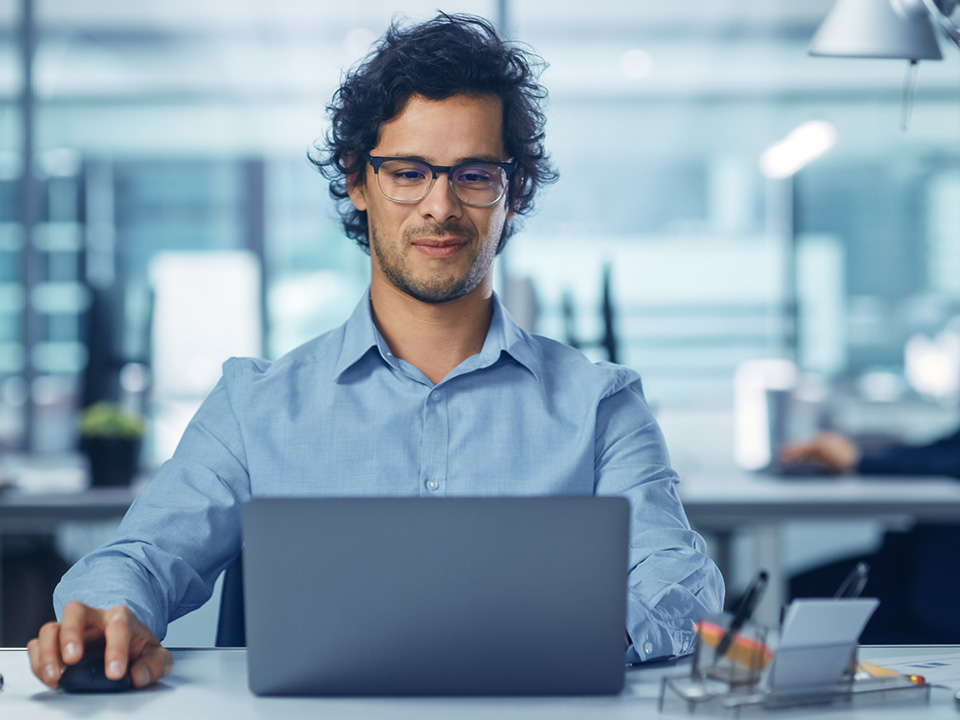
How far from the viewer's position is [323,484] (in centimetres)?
164

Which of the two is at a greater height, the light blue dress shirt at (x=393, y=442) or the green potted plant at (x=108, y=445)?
the light blue dress shirt at (x=393, y=442)

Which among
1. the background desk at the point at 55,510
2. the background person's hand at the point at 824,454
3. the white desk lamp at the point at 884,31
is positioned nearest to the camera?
the white desk lamp at the point at 884,31

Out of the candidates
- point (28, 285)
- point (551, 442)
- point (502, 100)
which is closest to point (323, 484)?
point (551, 442)

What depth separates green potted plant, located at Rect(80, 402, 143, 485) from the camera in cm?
335

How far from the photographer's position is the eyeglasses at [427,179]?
166 cm

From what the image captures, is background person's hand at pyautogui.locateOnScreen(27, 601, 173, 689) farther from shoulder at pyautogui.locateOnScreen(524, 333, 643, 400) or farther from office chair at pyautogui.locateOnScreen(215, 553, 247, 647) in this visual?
shoulder at pyautogui.locateOnScreen(524, 333, 643, 400)

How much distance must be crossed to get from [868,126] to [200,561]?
14.2ft

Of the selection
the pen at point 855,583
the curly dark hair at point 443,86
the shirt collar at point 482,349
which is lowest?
the pen at point 855,583

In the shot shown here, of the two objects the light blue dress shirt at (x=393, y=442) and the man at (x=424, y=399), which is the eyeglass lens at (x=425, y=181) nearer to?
the man at (x=424, y=399)

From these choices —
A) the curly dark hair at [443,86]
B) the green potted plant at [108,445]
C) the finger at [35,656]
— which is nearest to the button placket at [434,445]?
the curly dark hair at [443,86]

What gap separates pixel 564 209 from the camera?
495 centimetres

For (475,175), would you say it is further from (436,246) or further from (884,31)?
(884,31)

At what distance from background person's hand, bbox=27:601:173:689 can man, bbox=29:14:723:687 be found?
1.03 feet

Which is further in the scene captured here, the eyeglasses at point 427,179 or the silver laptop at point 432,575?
the eyeglasses at point 427,179
